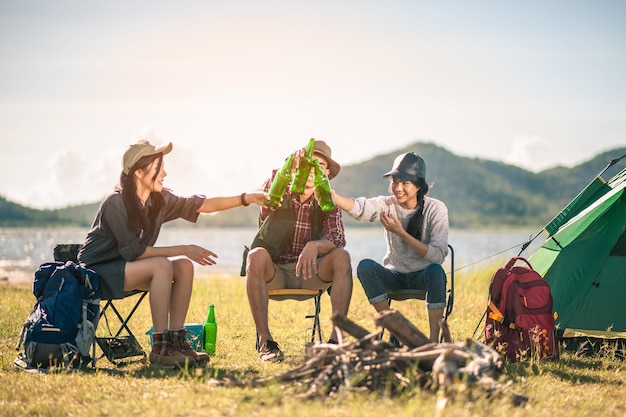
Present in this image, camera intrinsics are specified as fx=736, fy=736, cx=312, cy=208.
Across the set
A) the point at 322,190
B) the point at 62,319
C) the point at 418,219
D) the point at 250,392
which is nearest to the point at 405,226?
the point at 418,219

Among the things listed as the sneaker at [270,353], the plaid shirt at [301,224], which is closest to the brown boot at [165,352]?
the sneaker at [270,353]

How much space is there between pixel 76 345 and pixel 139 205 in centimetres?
96

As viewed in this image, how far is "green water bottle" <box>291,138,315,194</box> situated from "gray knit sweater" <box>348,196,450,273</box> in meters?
0.40

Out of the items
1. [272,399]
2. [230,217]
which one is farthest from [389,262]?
[230,217]

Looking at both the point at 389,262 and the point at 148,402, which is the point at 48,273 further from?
the point at 389,262

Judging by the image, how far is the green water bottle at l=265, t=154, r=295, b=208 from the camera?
5.19 metres

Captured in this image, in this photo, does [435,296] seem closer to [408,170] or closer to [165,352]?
[408,170]

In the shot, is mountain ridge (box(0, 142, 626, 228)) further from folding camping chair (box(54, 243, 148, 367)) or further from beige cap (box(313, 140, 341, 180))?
beige cap (box(313, 140, 341, 180))

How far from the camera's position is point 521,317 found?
16.9 ft

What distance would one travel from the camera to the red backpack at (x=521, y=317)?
5137mm

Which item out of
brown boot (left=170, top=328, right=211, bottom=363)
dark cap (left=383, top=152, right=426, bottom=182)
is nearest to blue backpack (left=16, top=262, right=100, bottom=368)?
brown boot (left=170, top=328, right=211, bottom=363)

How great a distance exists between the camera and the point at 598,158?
14262 cm

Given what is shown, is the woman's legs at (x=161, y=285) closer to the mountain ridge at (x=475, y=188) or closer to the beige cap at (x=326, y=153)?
the beige cap at (x=326, y=153)

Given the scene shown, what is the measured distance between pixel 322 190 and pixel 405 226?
727mm
